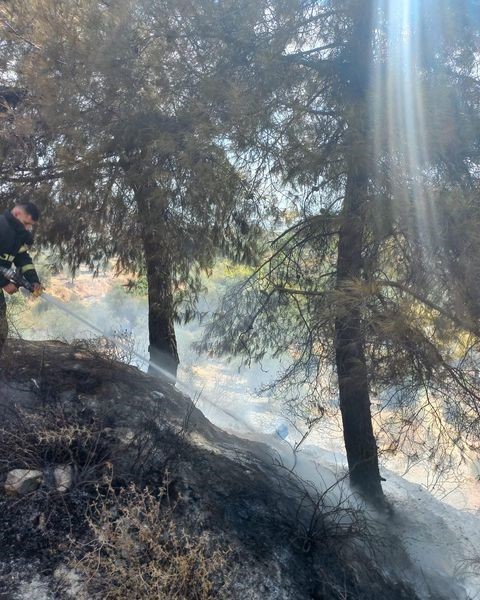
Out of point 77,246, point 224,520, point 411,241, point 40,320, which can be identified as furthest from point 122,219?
point 40,320

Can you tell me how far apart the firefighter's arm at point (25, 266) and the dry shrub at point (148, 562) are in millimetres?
2449

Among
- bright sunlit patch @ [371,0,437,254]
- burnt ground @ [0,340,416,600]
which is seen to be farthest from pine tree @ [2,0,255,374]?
burnt ground @ [0,340,416,600]

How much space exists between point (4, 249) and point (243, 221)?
2.85m

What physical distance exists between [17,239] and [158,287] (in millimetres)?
2332

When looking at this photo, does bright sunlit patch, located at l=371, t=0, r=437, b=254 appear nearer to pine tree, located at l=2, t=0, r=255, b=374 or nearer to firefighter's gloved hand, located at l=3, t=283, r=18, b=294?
pine tree, located at l=2, t=0, r=255, b=374

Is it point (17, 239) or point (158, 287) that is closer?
point (17, 239)

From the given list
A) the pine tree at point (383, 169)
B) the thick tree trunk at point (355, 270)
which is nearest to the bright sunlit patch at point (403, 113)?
the pine tree at point (383, 169)

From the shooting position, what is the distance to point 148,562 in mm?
3160

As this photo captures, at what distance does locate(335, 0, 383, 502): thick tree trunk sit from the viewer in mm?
4750

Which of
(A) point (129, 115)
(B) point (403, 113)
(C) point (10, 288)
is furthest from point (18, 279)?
(B) point (403, 113)

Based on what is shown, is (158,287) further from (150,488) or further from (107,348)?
(150,488)

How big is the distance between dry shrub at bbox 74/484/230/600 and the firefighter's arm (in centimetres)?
245

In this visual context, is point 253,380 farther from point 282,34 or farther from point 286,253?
point 282,34

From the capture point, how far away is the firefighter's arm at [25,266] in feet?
16.4
